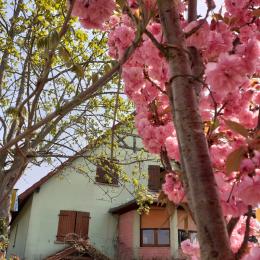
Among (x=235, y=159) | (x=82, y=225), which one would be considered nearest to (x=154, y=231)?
(x=82, y=225)

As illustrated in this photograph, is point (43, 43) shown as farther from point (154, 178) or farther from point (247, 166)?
point (154, 178)

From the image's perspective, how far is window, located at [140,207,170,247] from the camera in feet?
49.2

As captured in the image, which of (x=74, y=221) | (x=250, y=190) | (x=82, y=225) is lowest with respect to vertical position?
(x=250, y=190)

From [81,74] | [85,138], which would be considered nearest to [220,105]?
[81,74]

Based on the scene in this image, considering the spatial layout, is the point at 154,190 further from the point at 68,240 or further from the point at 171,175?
the point at 171,175

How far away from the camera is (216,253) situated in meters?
0.89

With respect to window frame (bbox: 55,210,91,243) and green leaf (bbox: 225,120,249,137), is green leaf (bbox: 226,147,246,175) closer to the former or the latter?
green leaf (bbox: 225,120,249,137)

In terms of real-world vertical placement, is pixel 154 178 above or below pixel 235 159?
above

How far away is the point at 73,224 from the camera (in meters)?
15.4

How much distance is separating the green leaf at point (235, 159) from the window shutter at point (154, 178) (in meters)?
16.1

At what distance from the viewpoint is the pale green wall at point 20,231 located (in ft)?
50.2

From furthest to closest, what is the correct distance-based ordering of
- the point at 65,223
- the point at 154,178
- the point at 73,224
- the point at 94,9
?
the point at 154,178 < the point at 73,224 < the point at 65,223 < the point at 94,9

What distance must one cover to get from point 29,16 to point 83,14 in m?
7.74

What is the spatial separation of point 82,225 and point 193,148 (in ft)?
49.6
